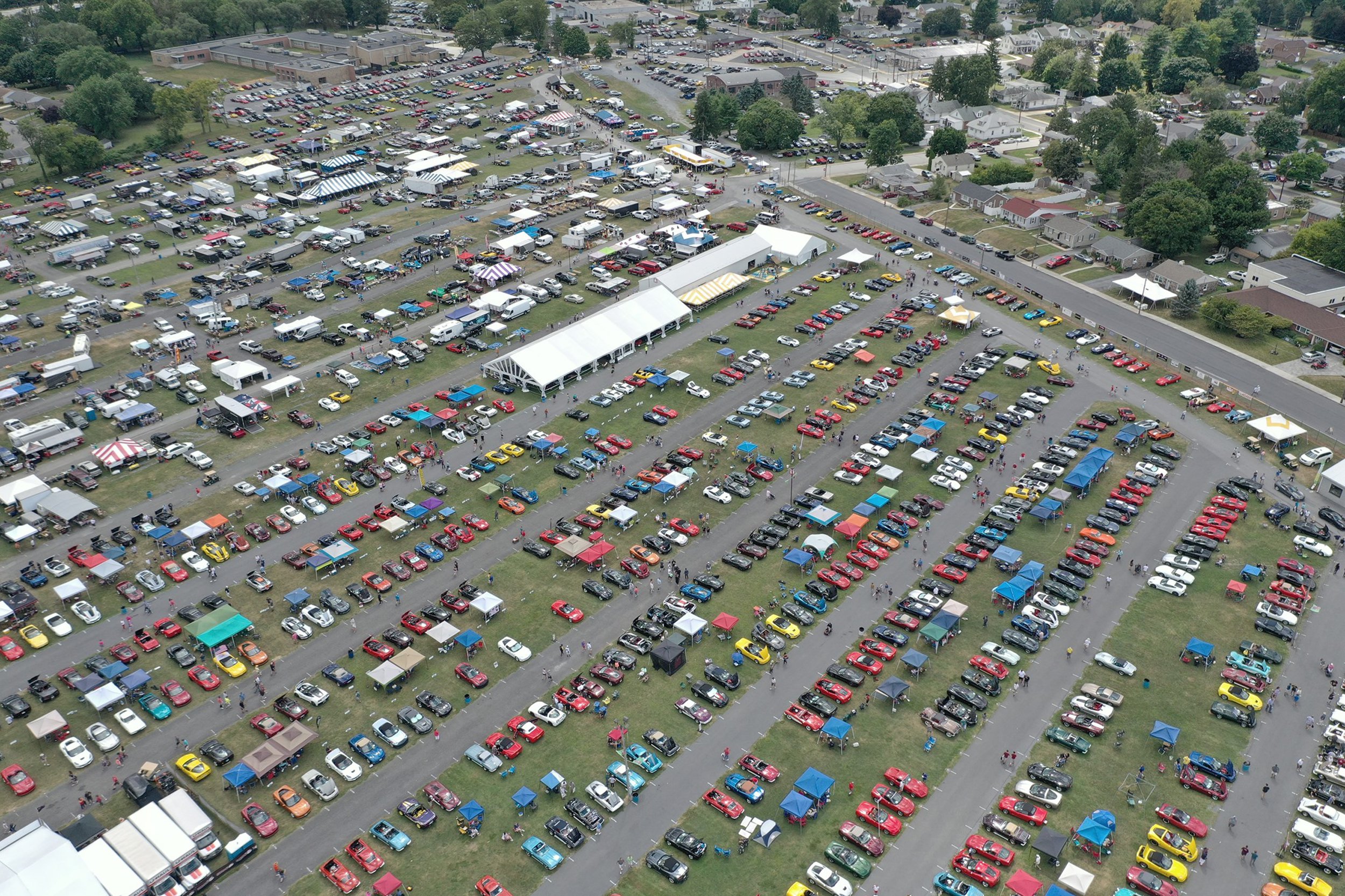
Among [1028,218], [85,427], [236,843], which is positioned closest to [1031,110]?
[1028,218]

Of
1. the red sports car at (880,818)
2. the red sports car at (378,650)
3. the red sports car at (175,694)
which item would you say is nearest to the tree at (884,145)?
the red sports car at (378,650)

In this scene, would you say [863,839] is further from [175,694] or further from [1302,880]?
[175,694]

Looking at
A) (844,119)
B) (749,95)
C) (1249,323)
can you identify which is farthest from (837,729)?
(749,95)

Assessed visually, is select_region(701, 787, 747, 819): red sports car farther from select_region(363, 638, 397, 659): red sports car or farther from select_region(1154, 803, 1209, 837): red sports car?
select_region(363, 638, 397, 659): red sports car

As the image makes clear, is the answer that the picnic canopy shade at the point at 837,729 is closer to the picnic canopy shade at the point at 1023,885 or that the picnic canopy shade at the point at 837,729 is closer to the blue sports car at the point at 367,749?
the picnic canopy shade at the point at 1023,885

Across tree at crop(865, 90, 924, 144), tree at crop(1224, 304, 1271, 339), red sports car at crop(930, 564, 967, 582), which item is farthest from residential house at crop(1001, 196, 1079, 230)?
red sports car at crop(930, 564, 967, 582)

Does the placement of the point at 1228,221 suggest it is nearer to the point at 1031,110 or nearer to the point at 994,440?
the point at 994,440
